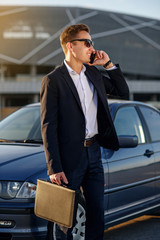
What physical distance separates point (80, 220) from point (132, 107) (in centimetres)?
183

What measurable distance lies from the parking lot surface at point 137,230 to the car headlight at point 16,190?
56.4 inches

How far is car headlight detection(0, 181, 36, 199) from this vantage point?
3.25 m

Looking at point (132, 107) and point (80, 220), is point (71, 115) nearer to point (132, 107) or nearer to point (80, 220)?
point (80, 220)

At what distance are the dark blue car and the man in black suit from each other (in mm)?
456

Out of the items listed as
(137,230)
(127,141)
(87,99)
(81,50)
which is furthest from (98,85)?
(137,230)

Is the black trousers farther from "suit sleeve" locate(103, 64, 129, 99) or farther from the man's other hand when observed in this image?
"suit sleeve" locate(103, 64, 129, 99)

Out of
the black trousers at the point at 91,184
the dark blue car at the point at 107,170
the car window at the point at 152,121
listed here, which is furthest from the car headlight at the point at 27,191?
the car window at the point at 152,121

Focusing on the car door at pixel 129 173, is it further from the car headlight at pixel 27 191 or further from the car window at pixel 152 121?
the car headlight at pixel 27 191

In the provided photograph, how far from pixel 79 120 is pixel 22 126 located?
194 cm

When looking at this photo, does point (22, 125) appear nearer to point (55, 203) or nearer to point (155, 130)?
point (155, 130)

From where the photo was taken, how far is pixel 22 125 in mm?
4734

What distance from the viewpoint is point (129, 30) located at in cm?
6969

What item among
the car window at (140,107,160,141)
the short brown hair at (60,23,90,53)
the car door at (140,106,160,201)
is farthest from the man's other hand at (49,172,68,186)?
the car window at (140,107,160,141)

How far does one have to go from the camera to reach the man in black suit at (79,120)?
284 cm
